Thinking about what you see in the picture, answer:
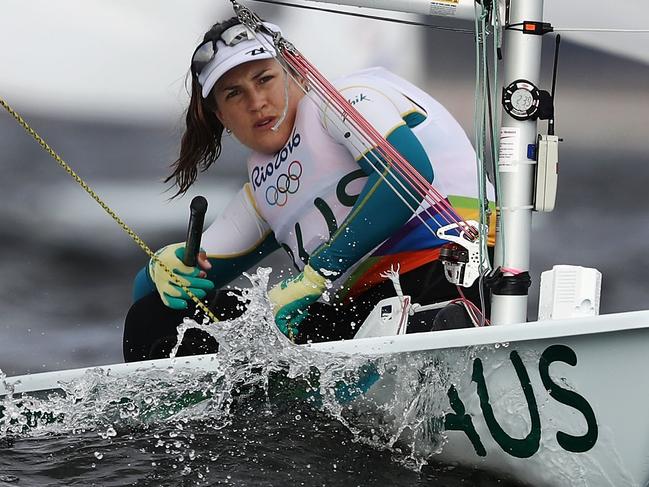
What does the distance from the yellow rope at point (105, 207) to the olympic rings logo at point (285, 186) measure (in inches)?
20.3

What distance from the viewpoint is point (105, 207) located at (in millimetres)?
3867

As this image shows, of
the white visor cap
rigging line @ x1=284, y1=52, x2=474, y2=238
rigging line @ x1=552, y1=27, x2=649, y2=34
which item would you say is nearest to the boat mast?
rigging line @ x1=284, y1=52, x2=474, y2=238

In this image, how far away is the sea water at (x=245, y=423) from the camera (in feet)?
9.11

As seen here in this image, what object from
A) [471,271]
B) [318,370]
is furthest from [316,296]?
[318,370]

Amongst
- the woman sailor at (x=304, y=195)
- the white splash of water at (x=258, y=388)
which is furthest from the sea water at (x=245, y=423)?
the woman sailor at (x=304, y=195)

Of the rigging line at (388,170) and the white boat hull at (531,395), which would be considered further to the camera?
the rigging line at (388,170)

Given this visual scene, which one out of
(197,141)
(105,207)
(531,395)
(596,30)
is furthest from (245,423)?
(596,30)

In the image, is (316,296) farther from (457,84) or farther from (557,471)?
(557,471)

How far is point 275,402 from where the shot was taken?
3102mm

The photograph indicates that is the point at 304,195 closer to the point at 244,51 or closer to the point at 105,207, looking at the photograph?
the point at 244,51

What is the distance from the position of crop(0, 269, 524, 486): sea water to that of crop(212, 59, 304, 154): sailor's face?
0.90m

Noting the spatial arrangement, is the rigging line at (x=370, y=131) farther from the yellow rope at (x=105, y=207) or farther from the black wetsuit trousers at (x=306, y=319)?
the yellow rope at (x=105, y=207)

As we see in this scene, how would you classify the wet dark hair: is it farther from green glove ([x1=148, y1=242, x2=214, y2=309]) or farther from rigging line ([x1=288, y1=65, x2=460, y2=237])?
rigging line ([x1=288, y1=65, x2=460, y2=237])

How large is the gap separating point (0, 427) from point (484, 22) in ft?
7.05
